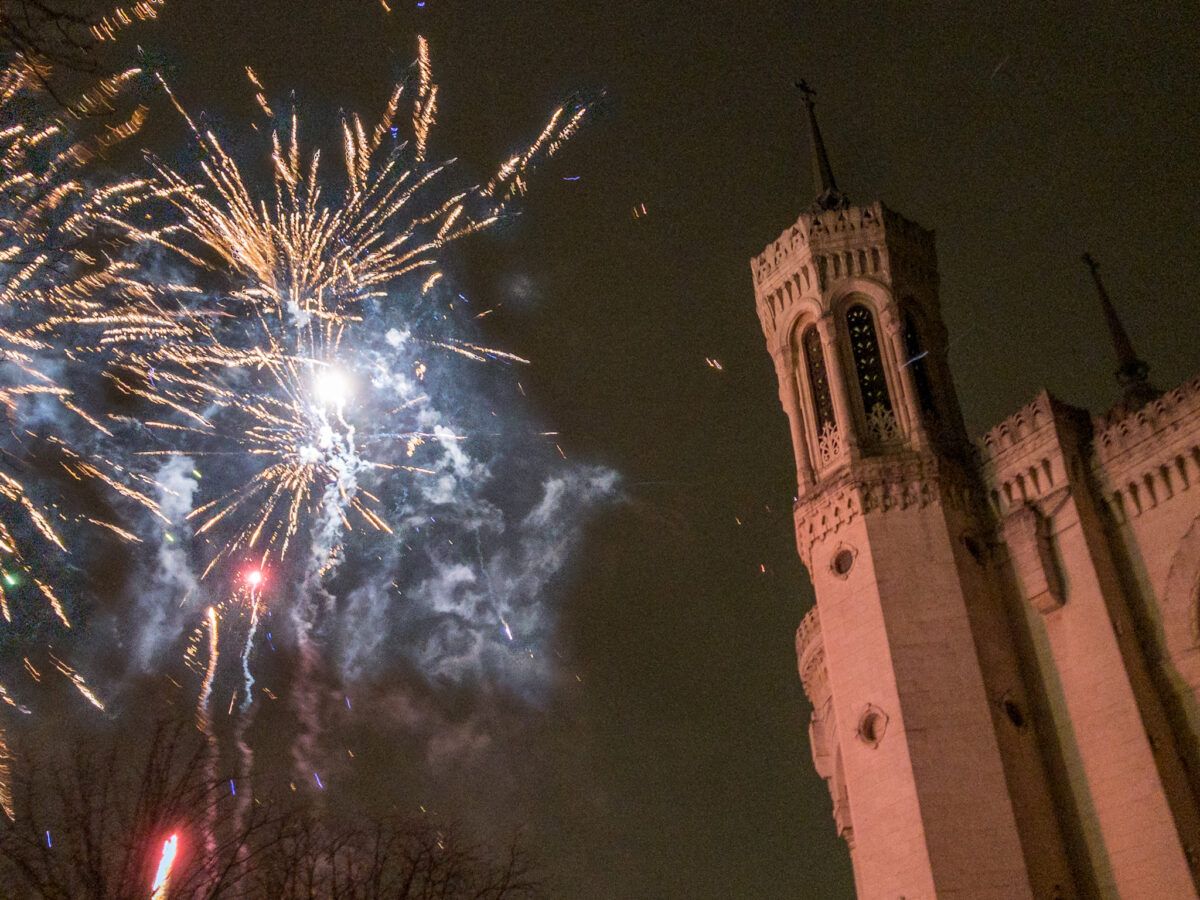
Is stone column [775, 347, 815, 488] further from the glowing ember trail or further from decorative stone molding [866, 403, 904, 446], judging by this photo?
the glowing ember trail

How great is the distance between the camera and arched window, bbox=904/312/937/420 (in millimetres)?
32656

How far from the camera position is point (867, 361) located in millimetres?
33406

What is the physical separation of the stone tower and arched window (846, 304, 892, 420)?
60 mm

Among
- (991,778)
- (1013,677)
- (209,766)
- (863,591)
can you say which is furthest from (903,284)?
(209,766)

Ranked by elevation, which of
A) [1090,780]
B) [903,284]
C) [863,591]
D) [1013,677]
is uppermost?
[903,284]

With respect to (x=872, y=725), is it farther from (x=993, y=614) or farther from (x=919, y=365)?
(x=919, y=365)

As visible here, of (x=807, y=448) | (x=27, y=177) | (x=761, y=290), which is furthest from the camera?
(x=761, y=290)

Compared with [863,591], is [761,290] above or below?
above

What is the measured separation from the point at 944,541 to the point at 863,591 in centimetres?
250

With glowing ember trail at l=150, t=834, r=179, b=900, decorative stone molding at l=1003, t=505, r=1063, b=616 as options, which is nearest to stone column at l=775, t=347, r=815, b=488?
decorative stone molding at l=1003, t=505, r=1063, b=616

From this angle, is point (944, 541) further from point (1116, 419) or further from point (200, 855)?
point (200, 855)

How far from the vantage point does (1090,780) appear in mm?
26484

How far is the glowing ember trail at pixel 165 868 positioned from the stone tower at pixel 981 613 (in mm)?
15783

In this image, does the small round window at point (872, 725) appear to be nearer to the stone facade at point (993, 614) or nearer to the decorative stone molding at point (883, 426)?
the stone facade at point (993, 614)
